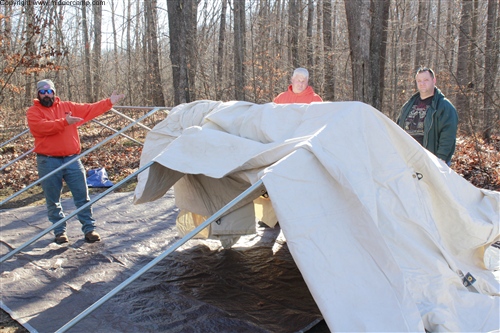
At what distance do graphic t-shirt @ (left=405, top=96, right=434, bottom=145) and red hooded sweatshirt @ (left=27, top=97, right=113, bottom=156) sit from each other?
2937mm

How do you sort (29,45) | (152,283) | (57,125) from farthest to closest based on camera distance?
(29,45)
(57,125)
(152,283)

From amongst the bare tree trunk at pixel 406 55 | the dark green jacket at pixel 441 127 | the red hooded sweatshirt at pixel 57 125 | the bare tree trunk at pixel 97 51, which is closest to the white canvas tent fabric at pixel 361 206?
the dark green jacket at pixel 441 127

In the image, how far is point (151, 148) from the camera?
164 inches

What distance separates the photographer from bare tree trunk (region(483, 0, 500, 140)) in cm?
934

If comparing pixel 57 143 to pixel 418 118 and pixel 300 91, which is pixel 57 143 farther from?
pixel 418 118

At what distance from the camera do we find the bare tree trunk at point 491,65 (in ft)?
30.7

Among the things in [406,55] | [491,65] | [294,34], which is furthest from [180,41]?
[406,55]

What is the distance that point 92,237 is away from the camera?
16.3 feet

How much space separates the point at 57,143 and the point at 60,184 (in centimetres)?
44

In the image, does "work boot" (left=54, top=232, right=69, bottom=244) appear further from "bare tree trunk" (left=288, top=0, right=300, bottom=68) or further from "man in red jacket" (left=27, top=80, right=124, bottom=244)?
"bare tree trunk" (left=288, top=0, right=300, bottom=68)

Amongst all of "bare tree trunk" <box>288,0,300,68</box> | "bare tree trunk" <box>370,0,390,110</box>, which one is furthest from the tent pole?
"bare tree trunk" <box>288,0,300,68</box>

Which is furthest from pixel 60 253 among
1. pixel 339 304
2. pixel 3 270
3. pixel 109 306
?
pixel 339 304

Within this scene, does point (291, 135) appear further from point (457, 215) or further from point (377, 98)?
point (377, 98)

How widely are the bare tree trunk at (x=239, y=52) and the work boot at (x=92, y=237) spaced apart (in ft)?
30.3
